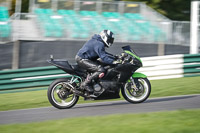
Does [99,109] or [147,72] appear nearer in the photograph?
[99,109]

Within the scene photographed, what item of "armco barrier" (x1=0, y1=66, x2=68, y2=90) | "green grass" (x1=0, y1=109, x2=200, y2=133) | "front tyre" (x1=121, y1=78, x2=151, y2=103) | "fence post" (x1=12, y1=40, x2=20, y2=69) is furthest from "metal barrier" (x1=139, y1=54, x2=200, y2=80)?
"fence post" (x1=12, y1=40, x2=20, y2=69)

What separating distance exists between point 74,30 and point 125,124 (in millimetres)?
11354

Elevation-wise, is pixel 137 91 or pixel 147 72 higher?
pixel 147 72

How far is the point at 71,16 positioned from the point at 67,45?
1.69 m

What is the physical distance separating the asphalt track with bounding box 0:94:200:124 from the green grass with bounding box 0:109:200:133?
0.56m

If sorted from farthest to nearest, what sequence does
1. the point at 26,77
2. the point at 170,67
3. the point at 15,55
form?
1. the point at 15,55
2. the point at 170,67
3. the point at 26,77

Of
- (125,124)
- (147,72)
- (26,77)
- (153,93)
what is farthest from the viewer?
(147,72)

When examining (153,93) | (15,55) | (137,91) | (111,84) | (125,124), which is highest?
(15,55)

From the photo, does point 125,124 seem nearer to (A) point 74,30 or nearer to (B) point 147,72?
(B) point 147,72

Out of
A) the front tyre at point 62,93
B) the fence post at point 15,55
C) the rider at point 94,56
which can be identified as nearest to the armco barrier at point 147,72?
the fence post at point 15,55

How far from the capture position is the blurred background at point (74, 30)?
15.5 metres

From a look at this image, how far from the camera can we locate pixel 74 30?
16.7m

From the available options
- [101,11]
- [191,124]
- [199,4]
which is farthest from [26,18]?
[191,124]

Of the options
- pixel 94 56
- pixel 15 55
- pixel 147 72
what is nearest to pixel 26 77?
pixel 15 55
